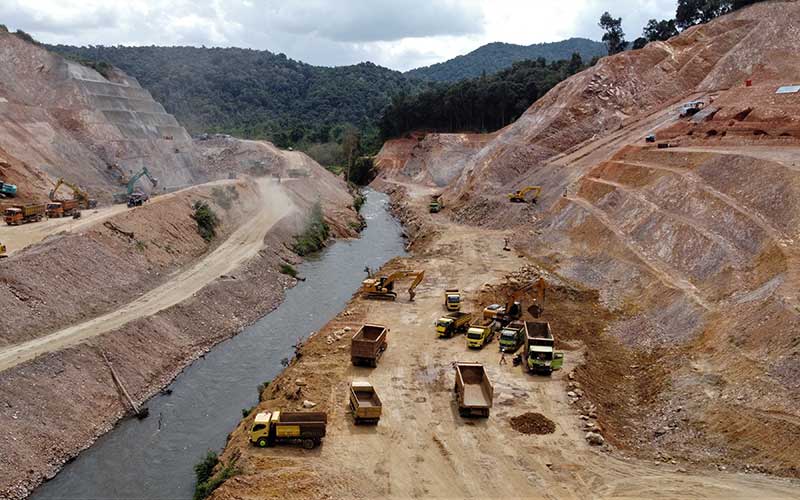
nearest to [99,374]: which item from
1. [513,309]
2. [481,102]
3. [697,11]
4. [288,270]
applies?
[513,309]

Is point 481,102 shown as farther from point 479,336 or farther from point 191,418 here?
point 191,418

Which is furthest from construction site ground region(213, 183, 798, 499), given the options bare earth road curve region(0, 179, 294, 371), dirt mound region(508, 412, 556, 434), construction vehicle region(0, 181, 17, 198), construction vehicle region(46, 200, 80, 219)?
construction vehicle region(0, 181, 17, 198)

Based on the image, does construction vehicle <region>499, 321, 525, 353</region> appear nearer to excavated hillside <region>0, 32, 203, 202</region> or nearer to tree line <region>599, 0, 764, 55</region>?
excavated hillside <region>0, 32, 203, 202</region>

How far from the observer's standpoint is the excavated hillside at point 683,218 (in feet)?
86.5

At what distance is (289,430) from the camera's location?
2539 cm

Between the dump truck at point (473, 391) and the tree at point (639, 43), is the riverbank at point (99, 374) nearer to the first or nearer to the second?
the dump truck at point (473, 391)

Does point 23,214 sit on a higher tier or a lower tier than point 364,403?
higher

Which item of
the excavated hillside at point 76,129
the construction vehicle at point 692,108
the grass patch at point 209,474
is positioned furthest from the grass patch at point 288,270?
the construction vehicle at point 692,108

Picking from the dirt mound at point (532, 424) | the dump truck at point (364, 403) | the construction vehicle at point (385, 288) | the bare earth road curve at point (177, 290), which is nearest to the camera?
the dirt mound at point (532, 424)

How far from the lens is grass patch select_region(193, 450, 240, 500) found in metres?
23.5

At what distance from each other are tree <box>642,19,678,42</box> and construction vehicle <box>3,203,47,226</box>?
97.3 meters

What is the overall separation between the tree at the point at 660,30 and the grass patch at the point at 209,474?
10584 centimetres

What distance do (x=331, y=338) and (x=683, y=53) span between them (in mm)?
69950

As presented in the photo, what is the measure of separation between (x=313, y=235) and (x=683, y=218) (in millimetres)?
36109
